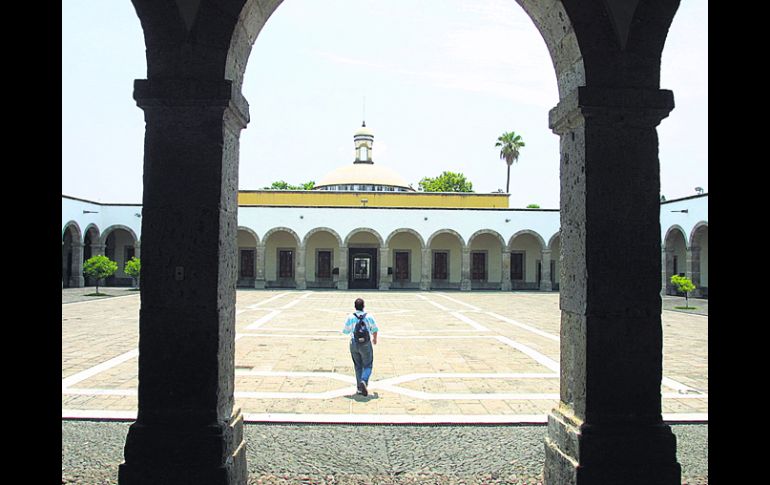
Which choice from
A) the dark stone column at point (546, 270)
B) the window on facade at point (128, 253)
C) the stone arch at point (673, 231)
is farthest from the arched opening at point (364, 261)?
the stone arch at point (673, 231)

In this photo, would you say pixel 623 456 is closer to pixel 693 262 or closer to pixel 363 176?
pixel 693 262

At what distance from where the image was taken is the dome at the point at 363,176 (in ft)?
137

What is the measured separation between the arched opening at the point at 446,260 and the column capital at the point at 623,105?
27.7 meters

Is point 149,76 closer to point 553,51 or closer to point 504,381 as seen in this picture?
point 553,51

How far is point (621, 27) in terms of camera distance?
3.59m

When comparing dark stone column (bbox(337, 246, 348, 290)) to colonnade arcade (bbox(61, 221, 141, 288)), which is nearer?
colonnade arcade (bbox(61, 221, 141, 288))

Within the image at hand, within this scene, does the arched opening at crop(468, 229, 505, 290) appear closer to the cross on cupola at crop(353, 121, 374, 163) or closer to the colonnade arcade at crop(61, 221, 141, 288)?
the cross on cupola at crop(353, 121, 374, 163)

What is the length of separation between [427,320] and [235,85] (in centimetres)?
1252

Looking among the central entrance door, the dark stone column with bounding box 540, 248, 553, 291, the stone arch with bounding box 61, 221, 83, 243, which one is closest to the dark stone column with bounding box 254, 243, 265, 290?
the central entrance door

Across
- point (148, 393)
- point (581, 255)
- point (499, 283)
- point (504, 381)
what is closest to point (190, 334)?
point (148, 393)

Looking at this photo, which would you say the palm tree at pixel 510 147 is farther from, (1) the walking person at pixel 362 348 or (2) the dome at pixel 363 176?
(1) the walking person at pixel 362 348

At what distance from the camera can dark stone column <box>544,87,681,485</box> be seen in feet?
11.3

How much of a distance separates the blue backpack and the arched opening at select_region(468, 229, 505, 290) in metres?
25.6

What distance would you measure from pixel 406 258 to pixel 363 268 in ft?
9.21
